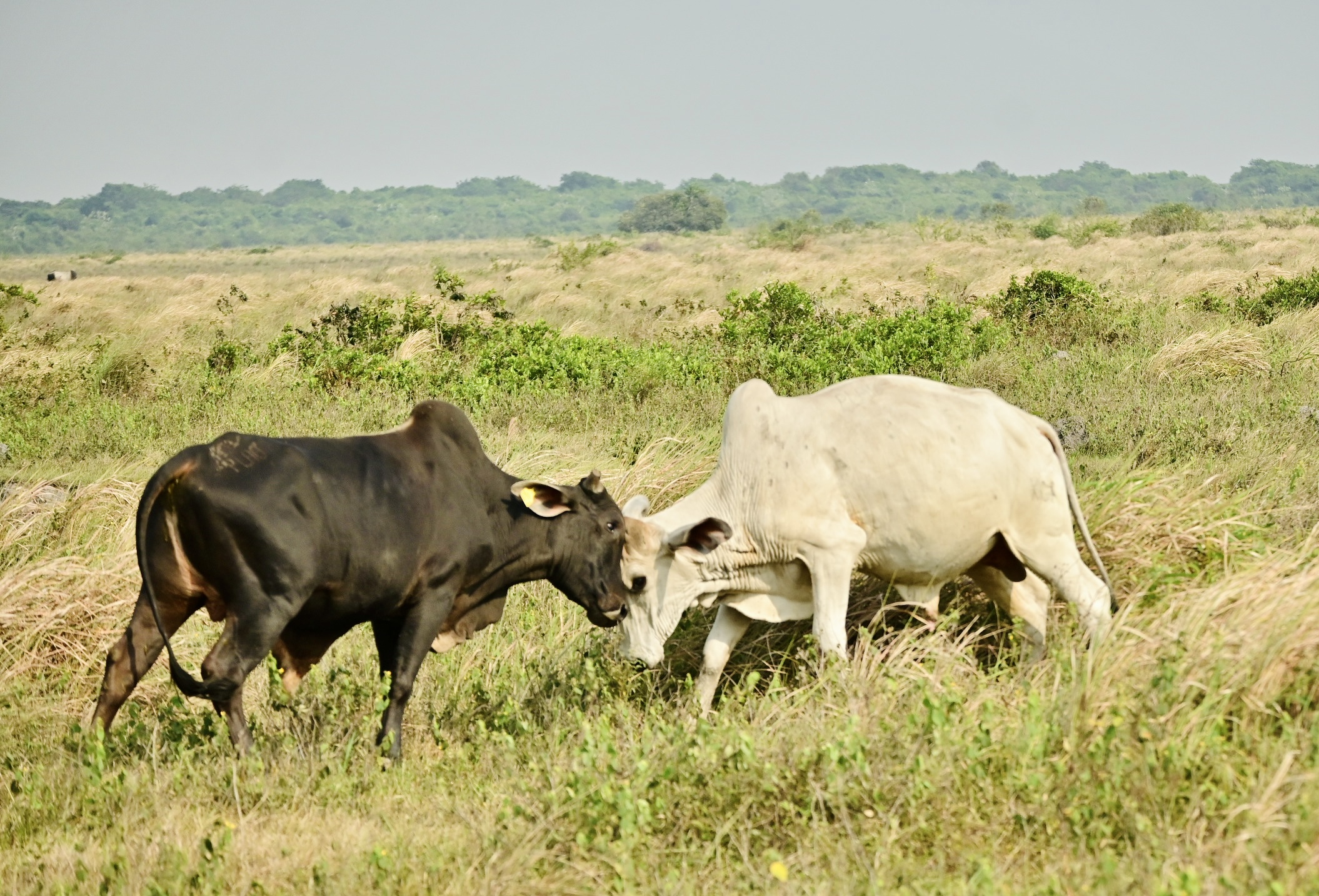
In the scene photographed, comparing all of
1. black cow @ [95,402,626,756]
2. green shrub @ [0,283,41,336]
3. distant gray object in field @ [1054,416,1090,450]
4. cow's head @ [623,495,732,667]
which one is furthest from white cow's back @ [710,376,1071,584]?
green shrub @ [0,283,41,336]

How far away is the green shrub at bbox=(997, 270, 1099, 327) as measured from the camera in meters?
14.3

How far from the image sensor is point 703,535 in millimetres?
5633

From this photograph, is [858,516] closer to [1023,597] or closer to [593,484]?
[1023,597]

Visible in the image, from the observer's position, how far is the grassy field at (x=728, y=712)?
4008 mm

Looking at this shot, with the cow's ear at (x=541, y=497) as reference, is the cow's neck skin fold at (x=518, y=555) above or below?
below

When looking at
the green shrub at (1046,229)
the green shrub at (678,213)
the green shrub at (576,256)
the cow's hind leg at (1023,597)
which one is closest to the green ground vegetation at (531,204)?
the green shrub at (678,213)

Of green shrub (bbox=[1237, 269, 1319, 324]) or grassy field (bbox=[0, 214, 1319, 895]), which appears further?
green shrub (bbox=[1237, 269, 1319, 324])

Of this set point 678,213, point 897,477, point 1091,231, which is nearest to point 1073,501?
point 897,477

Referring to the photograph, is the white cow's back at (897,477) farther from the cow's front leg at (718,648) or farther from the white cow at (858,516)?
the cow's front leg at (718,648)

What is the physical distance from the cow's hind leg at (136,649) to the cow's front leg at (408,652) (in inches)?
30.3

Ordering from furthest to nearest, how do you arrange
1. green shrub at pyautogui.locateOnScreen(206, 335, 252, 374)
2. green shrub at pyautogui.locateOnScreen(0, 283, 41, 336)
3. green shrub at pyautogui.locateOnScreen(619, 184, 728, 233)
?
1. green shrub at pyautogui.locateOnScreen(619, 184, 728, 233)
2. green shrub at pyautogui.locateOnScreen(0, 283, 41, 336)
3. green shrub at pyautogui.locateOnScreen(206, 335, 252, 374)

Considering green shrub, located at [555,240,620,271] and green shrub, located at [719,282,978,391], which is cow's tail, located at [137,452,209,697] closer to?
green shrub, located at [719,282,978,391]

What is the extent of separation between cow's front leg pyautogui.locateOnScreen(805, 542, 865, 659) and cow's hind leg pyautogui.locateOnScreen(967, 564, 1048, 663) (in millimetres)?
797

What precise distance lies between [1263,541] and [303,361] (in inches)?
372
